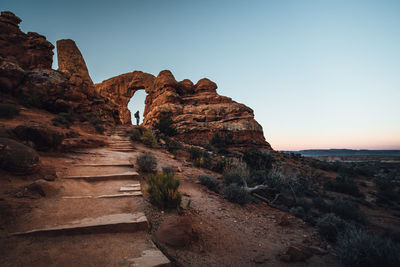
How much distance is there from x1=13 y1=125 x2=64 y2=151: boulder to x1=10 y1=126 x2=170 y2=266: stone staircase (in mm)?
1325

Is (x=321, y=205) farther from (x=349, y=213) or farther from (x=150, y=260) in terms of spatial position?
(x=150, y=260)

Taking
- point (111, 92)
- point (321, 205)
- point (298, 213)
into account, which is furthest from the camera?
point (111, 92)

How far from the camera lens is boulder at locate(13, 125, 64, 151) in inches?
174

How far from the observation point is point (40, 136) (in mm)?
4680

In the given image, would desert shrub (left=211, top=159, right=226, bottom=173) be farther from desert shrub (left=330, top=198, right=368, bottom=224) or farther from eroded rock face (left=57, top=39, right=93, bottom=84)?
eroded rock face (left=57, top=39, right=93, bottom=84)

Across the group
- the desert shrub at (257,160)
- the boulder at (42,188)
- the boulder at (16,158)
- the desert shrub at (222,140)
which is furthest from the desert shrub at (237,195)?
the desert shrub at (222,140)

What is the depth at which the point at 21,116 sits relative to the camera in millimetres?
7305

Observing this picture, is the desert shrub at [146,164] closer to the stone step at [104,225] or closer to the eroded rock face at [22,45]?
the stone step at [104,225]

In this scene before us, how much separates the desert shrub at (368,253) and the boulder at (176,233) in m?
2.30

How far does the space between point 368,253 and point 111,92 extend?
1464 inches

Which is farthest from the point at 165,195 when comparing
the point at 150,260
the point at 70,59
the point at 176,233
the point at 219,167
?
the point at 70,59

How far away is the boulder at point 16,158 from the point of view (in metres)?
3.04

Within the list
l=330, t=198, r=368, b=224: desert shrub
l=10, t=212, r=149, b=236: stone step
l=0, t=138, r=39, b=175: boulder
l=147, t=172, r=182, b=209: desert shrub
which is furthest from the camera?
l=330, t=198, r=368, b=224: desert shrub

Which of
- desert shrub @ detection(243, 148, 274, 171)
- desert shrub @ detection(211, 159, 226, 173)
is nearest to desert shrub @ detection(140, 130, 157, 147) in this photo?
desert shrub @ detection(211, 159, 226, 173)
